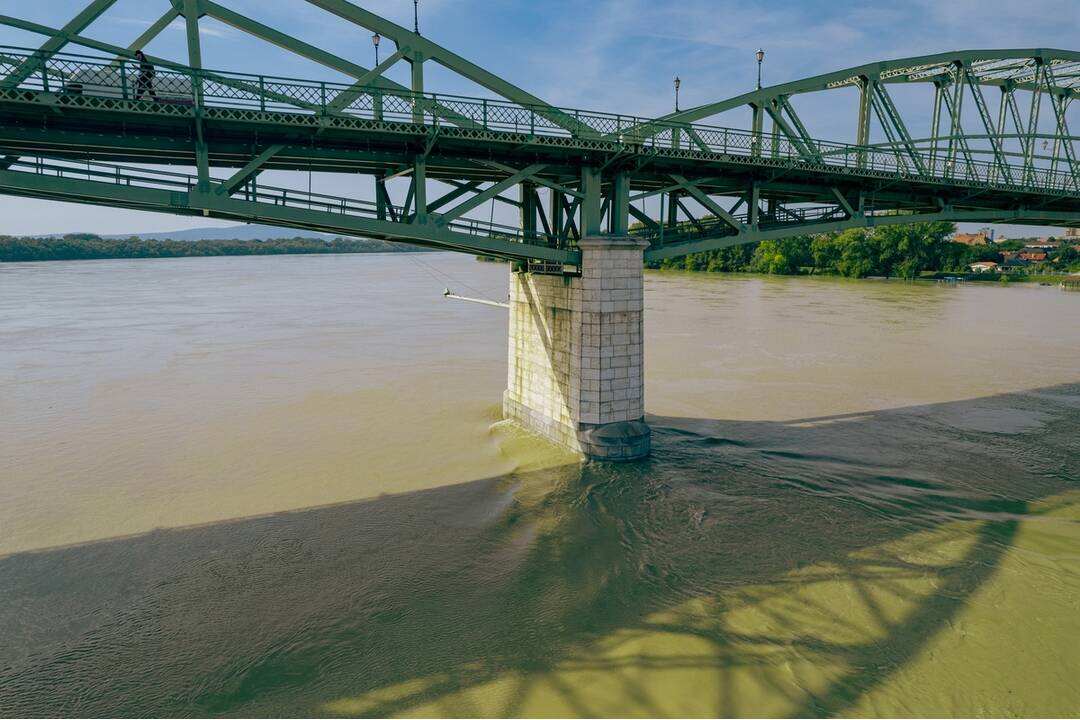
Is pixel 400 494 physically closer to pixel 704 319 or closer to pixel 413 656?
pixel 413 656

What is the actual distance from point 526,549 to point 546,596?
1.56m

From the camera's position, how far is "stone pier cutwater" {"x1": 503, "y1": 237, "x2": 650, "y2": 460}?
14500 mm

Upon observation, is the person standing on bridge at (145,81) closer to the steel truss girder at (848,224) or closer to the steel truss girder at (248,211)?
the steel truss girder at (248,211)

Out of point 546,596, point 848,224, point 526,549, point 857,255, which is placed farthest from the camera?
point 857,255

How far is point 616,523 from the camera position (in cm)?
1189

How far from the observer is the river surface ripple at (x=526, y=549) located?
751 cm

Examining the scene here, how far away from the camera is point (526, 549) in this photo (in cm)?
1091

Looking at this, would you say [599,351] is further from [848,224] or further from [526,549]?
[848,224]

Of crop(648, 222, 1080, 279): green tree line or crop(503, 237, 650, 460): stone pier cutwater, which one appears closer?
crop(503, 237, 650, 460): stone pier cutwater

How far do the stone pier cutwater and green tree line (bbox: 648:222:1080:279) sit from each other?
59.6m

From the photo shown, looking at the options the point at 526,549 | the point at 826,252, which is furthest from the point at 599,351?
the point at 826,252

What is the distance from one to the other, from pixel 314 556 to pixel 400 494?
2895mm

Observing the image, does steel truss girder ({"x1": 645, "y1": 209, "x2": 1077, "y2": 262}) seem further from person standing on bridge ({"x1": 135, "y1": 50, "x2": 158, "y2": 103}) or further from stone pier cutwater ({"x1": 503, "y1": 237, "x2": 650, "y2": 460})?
person standing on bridge ({"x1": 135, "y1": 50, "x2": 158, "y2": 103})

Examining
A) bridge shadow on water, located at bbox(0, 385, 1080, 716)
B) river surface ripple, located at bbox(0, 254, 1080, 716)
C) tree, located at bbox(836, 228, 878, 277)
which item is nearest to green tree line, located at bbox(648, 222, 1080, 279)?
tree, located at bbox(836, 228, 878, 277)
